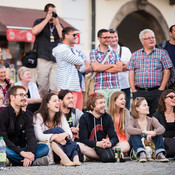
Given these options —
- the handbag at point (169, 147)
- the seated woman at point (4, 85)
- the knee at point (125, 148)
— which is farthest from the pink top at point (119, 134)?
the seated woman at point (4, 85)

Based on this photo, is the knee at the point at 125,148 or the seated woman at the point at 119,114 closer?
the knee at the point at 125,148

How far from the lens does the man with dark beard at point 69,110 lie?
25.9ft

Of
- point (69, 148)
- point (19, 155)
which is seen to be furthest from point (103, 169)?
point (19, 155)

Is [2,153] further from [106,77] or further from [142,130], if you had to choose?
[106,77]

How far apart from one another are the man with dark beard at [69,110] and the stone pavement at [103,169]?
3.60 ft

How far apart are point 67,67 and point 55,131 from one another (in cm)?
172

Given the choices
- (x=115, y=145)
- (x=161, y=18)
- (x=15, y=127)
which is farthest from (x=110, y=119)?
(x=161, y=18)

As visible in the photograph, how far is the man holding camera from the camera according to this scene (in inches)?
355

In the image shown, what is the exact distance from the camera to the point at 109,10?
52.0 feet

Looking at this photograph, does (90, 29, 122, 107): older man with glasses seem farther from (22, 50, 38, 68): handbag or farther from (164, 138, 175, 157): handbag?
(164, 138, 175, 157): handbag

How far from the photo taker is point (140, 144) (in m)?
7.52

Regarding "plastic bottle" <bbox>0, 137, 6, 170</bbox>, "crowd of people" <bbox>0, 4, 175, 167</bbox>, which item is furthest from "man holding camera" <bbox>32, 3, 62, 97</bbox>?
"plastic bottle" <bbox>0, 137, 6, 170</bbox>

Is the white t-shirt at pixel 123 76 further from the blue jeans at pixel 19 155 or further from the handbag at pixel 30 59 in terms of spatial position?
the blue jeans at pixel 19 155

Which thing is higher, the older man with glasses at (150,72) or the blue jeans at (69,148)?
the older man with glasses at (150,72)
